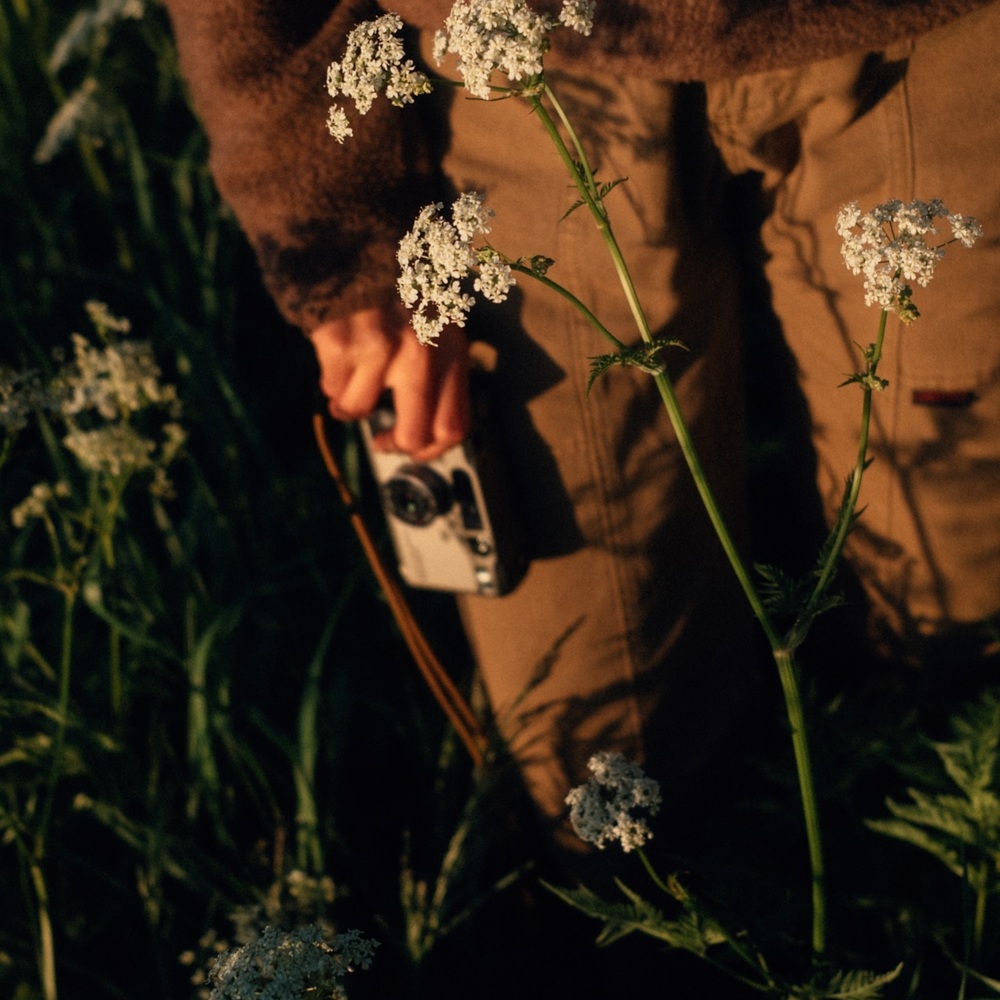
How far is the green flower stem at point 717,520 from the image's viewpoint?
27.7 inches

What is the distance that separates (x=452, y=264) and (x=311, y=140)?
1.63ft

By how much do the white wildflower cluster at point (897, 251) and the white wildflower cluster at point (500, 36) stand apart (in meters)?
0.25

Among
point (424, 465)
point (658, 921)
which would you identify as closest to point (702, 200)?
point (424, 465)

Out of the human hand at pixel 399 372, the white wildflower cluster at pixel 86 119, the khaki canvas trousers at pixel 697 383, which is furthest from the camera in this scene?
the white wildflower cluster at pixel 86 119

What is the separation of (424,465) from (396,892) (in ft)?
2.31

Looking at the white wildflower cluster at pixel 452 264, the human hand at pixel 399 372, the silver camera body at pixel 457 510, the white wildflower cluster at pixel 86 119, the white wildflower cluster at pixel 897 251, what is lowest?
the silver camera body at pixel 457 510

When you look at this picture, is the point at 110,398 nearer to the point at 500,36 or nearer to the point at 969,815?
the point at 500,36

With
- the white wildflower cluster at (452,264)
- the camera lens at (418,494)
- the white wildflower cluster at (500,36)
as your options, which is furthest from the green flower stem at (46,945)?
the white wildflower cluster at (500,36)

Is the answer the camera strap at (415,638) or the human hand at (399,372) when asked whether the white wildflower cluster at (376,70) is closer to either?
the human hand at (399,372)

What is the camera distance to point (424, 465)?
4.28 feet

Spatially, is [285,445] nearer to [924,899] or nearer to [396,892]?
[396,892]

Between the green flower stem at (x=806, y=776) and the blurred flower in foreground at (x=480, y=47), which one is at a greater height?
the blurred flower in foreground at (x=480, y=47)

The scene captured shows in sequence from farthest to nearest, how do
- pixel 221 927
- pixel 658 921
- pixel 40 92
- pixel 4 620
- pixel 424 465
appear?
pixel 40 92
pixel 221 927
pixel 4 620
pixel 424 465
pixel 658 921

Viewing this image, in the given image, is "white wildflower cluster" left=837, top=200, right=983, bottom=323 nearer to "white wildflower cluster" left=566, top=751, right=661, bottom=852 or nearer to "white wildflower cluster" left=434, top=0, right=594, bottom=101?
"white wildflower cluster" left=434, top=0, right=594, bottom=101
